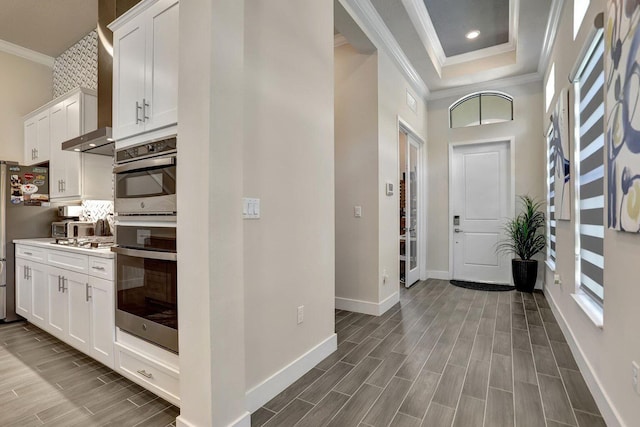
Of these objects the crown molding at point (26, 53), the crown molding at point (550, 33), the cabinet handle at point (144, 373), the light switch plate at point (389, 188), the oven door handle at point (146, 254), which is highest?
the crown molding at point (26, 53)

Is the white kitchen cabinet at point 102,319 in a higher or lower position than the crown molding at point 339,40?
lower

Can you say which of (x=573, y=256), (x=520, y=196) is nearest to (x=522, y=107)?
(x=520, y=196)

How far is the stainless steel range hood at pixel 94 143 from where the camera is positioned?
2.47m

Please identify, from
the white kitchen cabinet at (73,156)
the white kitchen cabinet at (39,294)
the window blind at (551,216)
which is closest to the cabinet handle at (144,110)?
the white kitchen cabinet at (73,156)

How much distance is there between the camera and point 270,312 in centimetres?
198

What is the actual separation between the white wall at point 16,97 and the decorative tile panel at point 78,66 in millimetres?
224

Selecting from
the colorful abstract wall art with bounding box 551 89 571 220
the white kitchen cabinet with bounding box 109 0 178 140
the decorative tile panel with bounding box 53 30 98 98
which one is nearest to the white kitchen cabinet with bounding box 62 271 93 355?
the white kitchen cabinet with bounding box 109 0 178 140

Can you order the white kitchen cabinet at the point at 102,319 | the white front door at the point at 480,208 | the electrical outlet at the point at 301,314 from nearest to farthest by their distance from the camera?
the white kitchen cabinet at the point at 102,319, the electrical outlet at the point at 301,314, the white front door at the point at 480,208

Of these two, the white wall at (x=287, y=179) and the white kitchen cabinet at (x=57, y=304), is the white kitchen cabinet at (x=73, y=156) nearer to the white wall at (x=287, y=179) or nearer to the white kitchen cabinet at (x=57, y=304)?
the white kitchen cabinet at (x=57, y=304)

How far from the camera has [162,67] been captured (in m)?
1.90

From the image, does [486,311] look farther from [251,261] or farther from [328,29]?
[328,29]

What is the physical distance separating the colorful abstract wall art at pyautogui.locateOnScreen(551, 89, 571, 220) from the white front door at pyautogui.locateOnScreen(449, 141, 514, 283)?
190 cm

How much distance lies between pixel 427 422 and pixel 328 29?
290cm

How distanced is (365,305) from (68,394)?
268 centimetres
